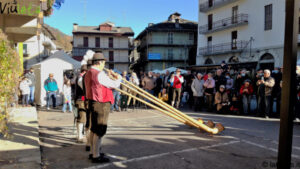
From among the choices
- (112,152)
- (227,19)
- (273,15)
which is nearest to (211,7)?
(227,19)

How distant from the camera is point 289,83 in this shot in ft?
7.63

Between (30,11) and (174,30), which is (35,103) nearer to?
(30,11)

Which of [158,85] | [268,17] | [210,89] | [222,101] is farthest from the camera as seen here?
[268,17]

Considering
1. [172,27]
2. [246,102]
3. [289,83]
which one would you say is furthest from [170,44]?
[289,83]

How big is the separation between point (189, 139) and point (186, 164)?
1848 millimetres

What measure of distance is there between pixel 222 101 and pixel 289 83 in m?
8.78

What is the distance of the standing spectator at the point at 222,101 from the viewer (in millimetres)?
10789

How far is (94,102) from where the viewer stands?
14.7 ft

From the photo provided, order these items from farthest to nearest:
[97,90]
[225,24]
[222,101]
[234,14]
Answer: [225,24], [234,14], [222,101], [97,90]

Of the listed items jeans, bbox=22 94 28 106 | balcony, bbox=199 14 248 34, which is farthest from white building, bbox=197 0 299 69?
jeans, bbox=22 94 28 106

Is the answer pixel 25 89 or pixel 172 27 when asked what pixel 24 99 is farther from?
pixel 172 27

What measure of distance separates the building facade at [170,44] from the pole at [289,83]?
49.1 metres

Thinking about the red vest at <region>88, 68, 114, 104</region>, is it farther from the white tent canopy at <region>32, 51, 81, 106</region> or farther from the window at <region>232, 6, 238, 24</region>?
the window at <region>232, 6, 238, 24</region>

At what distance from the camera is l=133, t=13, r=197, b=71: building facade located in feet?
169
